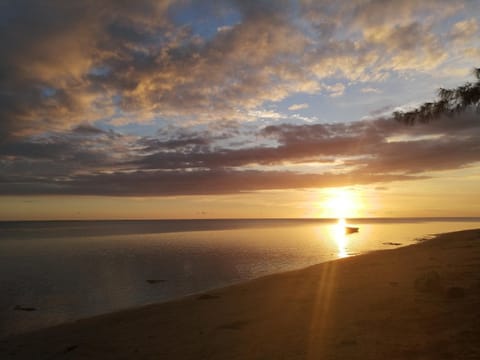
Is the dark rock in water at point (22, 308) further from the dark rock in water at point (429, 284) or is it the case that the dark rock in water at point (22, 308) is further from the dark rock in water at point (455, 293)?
the dark rock in water at point (455, 293)

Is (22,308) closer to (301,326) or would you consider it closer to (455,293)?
(301,326)

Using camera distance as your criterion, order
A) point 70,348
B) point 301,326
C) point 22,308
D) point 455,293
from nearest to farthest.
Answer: point 301,326
point 455,293
point 70,348
point 22,308

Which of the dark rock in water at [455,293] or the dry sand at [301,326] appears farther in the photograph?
the dark rock in water at [455,293]

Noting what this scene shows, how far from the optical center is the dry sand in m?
9.16

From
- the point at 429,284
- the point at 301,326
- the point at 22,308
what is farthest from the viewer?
the point at 22,308

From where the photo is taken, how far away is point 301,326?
1191cm

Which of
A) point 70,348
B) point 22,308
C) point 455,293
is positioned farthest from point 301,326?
point 22,308

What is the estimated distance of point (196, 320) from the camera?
1523 centimetres

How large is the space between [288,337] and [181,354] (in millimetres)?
3533

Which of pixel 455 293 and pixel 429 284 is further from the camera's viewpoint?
pixel 429 284

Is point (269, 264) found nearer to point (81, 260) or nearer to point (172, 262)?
point (172, 262)

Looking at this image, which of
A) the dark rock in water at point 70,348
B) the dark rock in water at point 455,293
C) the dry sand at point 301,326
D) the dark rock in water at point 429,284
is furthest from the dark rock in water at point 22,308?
the dark rock in water at point 455,293

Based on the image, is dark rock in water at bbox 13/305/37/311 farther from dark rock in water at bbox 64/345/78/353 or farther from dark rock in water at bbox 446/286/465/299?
dark rock in water at bbox 446/286/465/299

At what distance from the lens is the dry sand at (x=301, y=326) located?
9.16m
